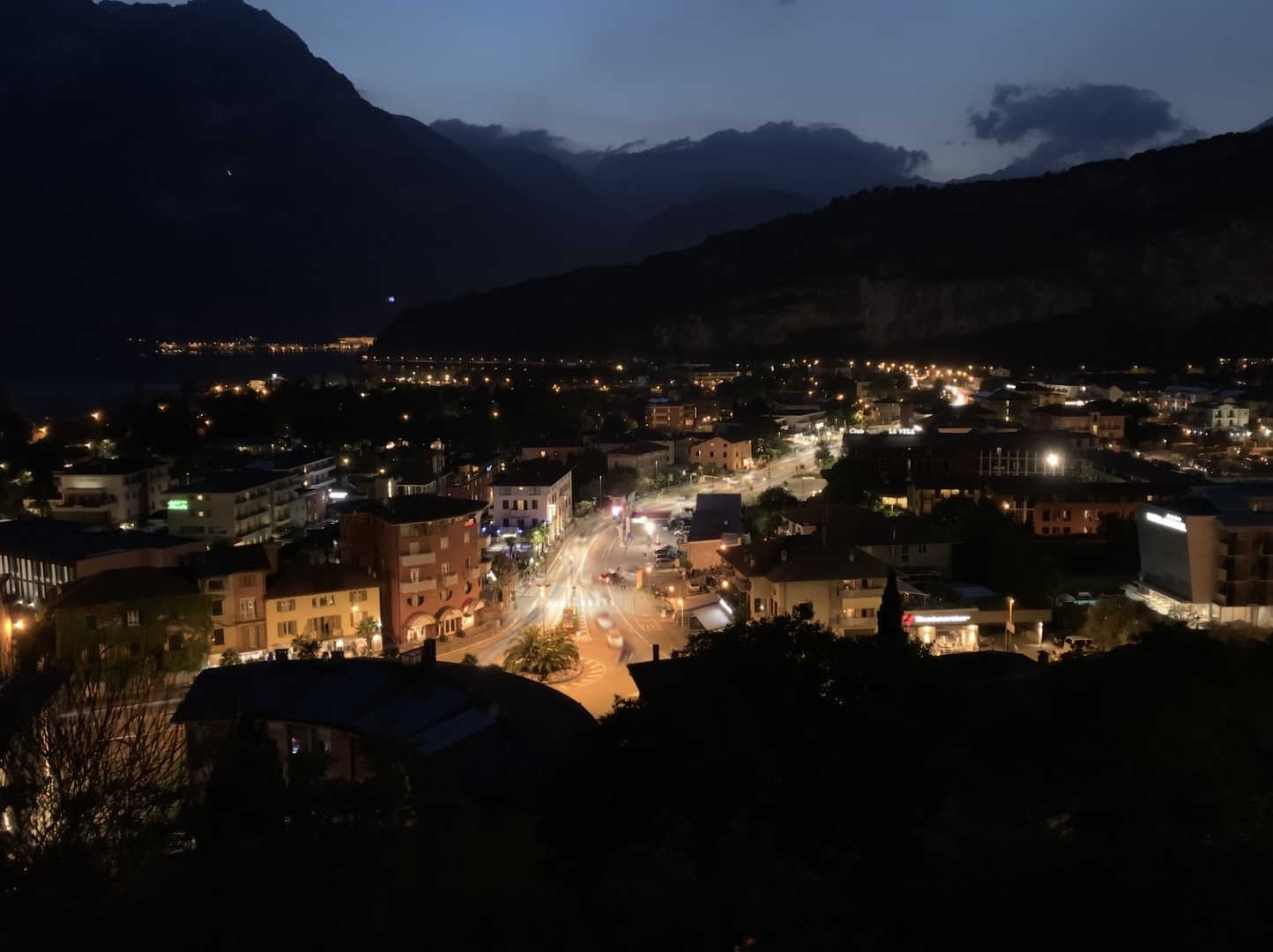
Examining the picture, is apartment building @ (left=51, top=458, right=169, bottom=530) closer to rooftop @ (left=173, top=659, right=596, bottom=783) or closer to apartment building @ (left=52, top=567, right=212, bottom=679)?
apartment building @ (left=52, top=567, right=212, bottom=679)

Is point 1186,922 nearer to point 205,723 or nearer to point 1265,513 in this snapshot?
point 205,723

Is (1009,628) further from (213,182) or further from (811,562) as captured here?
(213,182)

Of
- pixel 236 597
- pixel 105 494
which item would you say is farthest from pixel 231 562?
pixel 105 494

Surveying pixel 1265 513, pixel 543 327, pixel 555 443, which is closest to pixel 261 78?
pixel 543 327

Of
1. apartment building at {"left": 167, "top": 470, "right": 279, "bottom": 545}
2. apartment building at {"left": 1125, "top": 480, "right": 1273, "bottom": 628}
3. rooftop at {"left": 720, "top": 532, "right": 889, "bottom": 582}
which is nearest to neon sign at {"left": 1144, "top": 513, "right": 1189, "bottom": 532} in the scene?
apartment building at {"left": 1125, "top": 480, "right": 1273, "bottom": 628}

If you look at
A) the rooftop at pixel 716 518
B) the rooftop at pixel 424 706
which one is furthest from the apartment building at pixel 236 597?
the rooftop at pixel 716 518
